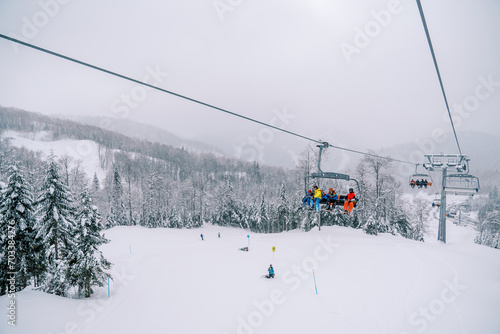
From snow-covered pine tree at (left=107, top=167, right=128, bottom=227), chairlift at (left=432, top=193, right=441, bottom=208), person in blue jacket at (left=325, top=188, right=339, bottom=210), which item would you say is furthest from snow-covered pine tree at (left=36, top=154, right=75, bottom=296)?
snow-covered pine tree at (left=107, top=167, right=128, bottom=227)

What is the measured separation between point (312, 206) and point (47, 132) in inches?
7436

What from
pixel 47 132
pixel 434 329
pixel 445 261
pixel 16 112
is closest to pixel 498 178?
pixel 445 261

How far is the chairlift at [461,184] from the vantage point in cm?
1811

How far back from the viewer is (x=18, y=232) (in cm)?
1656

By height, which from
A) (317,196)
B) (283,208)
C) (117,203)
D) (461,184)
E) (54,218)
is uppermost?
(461,184)

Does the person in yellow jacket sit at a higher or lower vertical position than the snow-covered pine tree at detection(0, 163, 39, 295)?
higher

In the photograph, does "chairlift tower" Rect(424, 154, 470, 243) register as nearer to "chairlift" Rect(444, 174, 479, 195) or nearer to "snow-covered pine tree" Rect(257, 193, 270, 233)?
"chairlift" Rect(444, 174, 479, 195)

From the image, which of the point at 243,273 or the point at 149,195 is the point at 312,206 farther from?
the point at 149,195

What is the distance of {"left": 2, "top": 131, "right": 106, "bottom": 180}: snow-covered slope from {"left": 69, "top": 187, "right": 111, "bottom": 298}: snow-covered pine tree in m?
103

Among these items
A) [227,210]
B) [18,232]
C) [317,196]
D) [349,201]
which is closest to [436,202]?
[349,201]

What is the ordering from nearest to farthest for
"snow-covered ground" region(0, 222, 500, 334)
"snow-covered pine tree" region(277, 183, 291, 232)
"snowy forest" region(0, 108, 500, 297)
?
1. "snow-covered ground" region(0, 222, 500, 334)
2. "snowy forest" region(0, 108, 500, 297)
3. "snow-covered pine tree" region(277, 183, 291, 232)

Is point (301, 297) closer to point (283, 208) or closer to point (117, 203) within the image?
point (283, 208)

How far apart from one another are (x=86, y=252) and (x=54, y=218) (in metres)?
4.88

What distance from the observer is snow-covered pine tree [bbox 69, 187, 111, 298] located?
1512 centimetres
